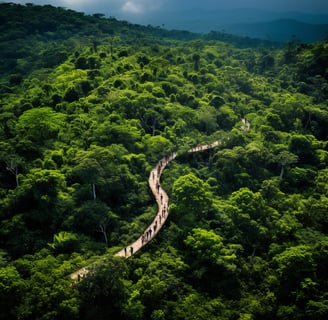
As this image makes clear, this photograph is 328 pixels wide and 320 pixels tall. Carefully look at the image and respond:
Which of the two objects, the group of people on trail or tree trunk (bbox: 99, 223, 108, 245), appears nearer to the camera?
the group of people on trail

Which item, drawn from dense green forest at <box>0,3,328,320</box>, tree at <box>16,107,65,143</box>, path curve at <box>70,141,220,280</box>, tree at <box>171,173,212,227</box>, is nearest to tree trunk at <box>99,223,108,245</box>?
dense green forest at <box>0,3,328,320</box>

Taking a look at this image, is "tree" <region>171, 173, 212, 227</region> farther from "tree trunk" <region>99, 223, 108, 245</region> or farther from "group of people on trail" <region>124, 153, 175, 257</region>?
"tree trunk" <region>99, 223, 108, 245</region>

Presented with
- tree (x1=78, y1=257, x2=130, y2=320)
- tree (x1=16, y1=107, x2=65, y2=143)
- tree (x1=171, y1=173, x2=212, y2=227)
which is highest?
tree (x1=16, y1=107, x2=65, y2=143)

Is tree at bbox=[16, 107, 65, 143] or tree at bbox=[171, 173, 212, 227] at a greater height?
tree at bbox=[16, 107, 65, 143]

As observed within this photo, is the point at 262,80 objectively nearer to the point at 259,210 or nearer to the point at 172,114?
the point at 172,114

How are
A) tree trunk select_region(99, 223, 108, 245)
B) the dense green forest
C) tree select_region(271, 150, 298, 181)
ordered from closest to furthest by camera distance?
the dense green forest
tree trunk select_region(99, 223, 108, 245)
tree select_region(271, 150, 298, 181)

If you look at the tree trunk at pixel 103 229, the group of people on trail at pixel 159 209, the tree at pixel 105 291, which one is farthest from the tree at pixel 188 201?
the tree at pixel 105 291

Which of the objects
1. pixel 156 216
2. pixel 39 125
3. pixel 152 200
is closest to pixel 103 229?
pixel 156 216

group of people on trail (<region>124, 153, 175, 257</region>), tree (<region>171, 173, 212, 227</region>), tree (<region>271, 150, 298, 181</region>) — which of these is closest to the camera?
group of people on trail (<region>124, 153, 175, 257</region>)

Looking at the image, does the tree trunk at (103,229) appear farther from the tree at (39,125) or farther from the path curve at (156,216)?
the tree at (39,125)
